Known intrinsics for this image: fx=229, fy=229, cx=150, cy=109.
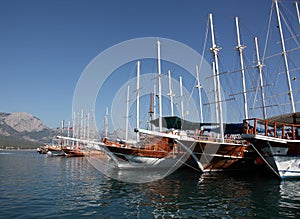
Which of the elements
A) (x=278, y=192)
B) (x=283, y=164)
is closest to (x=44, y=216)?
(x=278, y=192)

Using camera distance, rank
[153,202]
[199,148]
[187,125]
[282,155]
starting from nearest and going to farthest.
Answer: [153,202] → [282,155] → [199,148] → [187,125]

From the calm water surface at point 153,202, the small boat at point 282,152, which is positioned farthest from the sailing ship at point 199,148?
the calm water surface at point 153,202

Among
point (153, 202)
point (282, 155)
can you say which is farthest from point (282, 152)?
point (153, 202)

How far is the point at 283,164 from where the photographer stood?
63.9ft

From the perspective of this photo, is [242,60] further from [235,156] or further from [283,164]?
[283,164]

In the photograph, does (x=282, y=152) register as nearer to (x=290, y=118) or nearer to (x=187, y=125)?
(x=290, y=118)

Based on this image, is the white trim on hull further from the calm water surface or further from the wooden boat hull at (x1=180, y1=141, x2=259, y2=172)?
the wooden boat hull at (x1=180, y1=141, x2=259, y2=172)

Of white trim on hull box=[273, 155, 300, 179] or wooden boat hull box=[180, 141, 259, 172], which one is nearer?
white trim on hull box=[273, 155, 300, 179]

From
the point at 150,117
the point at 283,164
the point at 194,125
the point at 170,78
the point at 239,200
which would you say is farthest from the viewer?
the point at 150,117

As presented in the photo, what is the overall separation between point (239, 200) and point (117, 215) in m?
6.95

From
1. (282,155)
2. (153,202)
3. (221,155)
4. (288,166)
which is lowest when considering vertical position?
(153,202)

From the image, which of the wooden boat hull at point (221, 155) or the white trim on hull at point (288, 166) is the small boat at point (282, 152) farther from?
the wooden boat hull at point (221, 155)

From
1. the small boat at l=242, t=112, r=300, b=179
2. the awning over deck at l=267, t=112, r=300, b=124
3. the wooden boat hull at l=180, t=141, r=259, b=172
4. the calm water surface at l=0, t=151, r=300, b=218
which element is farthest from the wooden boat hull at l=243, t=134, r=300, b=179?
the awning over deck at l=267, t=112, r=300, b=124

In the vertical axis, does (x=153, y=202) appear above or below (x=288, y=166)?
below
